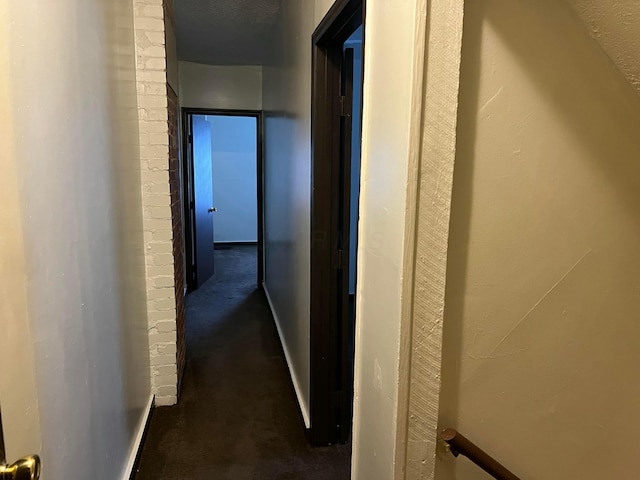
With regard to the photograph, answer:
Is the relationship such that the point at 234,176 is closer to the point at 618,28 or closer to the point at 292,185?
the point at 292,185

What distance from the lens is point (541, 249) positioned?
3.58 ft

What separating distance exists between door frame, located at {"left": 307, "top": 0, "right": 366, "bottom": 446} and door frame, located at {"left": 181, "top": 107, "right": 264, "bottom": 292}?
9.76 ft

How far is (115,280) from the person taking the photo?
6.43 ft

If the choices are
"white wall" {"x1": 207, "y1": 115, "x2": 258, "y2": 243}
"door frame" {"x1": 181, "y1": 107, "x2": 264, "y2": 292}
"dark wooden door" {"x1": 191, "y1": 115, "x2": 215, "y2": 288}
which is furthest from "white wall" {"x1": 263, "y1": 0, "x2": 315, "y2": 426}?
"white wall" {"x1": 207, "y1": 115, "x2": 258, "y2": 243}

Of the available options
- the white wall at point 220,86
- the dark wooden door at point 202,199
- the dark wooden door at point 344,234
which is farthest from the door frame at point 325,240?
the dark wooden door at point 202,199

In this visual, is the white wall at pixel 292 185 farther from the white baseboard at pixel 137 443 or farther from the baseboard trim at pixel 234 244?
the baseboard trim at pixel 234 244

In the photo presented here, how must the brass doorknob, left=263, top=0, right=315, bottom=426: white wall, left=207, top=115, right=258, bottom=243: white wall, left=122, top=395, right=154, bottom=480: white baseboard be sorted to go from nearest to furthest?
the brass doorknob
left=122, top=395, right=154, bottom=480: white baseboard
left=263, top=0, right=315, bottom=426: white wall
left=207, top=115, right=258, bottom=243: white wall

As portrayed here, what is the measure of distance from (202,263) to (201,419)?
3.07 meters

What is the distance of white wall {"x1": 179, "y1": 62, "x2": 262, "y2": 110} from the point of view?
5043mm

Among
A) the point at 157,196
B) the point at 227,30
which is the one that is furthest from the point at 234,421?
the point at 227,30

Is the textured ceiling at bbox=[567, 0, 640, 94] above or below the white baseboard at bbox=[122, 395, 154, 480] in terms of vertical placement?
above

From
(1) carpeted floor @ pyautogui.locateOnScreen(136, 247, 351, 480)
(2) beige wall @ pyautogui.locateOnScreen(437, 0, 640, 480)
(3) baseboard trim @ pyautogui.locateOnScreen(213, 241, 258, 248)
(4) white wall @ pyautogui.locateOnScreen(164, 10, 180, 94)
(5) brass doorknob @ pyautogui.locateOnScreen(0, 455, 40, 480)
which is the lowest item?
(1) carpeted floor @ pyautogui.locateOnScreen(136, 247, 351, 480)

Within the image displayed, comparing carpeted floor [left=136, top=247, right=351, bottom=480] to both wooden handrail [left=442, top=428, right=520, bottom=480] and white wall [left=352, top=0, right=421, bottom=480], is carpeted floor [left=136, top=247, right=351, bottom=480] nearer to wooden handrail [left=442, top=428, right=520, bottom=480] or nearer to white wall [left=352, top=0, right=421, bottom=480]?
white wall [left=352, top=0, right=421, bottom=480]

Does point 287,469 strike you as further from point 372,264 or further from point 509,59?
point 509,59
